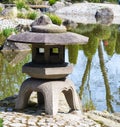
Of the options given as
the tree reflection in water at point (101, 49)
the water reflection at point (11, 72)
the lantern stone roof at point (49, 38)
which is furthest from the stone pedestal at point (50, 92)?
the water reflection at point (11, 72)

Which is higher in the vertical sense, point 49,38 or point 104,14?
point 49,38

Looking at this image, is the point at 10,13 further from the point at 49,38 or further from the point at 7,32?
the point at 49,38

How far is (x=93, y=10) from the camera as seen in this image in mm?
47656

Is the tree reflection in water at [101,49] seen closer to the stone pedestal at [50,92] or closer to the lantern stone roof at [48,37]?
the stone pedestal at [50,92]

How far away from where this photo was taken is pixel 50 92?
8.73 meters

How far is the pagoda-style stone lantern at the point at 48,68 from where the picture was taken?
871cm


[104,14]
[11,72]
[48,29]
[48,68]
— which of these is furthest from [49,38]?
[104,14]

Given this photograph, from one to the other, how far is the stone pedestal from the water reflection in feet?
7.13

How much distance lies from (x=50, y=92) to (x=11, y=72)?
231 inches

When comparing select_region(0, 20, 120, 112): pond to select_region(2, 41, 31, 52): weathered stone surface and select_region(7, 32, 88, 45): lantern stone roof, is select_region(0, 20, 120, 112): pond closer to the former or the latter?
select_region(2, 41, 31, 52): weathered stone surface

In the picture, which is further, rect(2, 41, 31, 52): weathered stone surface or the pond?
rect(2, 41, 31, 52): weathered stone surface

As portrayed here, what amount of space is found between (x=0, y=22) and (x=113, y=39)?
21.6 feet

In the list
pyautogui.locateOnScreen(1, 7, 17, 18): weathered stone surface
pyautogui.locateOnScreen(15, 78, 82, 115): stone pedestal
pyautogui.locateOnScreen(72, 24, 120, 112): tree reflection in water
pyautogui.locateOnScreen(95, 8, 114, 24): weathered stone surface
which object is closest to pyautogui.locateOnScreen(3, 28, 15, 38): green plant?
pyautogui.locateOnScreen(72, 24, 120, 112): tree reflection in water

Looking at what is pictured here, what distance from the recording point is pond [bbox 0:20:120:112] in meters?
11.6
